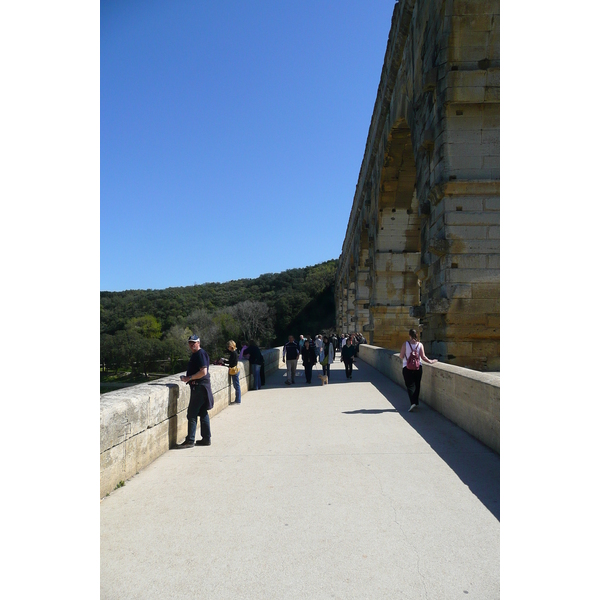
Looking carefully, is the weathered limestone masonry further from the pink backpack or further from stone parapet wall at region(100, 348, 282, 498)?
stone parapet wall at region(100, 348, 282, 498)

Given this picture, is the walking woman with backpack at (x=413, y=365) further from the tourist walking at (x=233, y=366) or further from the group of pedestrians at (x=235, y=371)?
the tourist walking at (x=233, y=366)

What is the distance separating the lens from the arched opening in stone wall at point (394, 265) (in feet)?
64.3

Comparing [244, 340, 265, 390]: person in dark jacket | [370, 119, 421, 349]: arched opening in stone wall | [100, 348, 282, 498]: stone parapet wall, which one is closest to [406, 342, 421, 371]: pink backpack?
[100, 348, 282, 498]: stone parapet wall

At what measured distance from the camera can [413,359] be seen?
24.0 ft

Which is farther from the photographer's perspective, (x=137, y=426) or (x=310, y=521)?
(x=137, y=426)

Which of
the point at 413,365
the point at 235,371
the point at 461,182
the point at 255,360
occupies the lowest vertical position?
the point at 255,360

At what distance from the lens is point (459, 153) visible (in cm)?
932

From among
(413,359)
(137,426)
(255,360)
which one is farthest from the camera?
(255,360)

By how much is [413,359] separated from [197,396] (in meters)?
3.54

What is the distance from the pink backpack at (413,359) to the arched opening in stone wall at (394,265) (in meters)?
12.8

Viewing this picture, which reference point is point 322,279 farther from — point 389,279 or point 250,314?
point 389,279

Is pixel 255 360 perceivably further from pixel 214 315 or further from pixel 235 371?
pixel 214 315

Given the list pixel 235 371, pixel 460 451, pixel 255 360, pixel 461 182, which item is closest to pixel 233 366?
pixel 235 371
